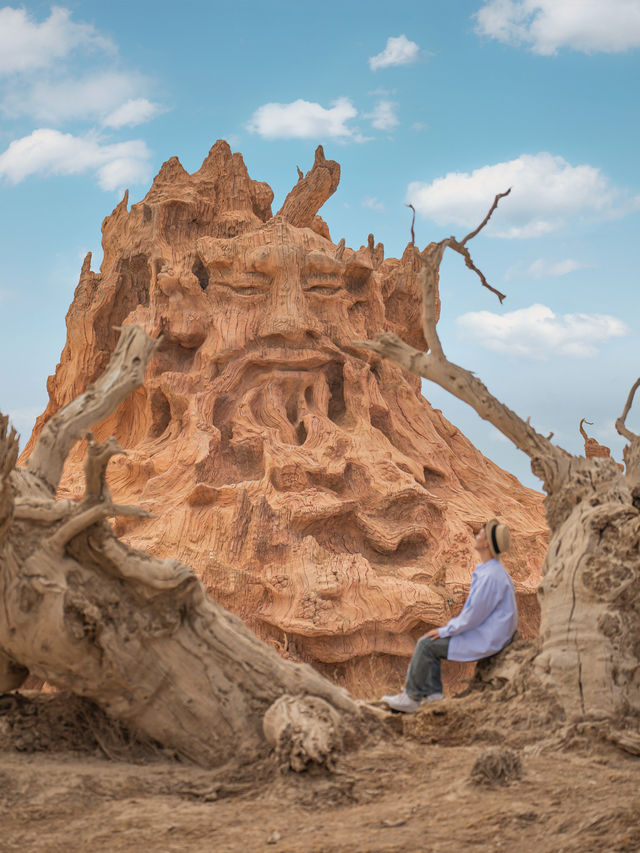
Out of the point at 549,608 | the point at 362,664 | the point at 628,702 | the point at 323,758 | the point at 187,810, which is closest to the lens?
the point at 187,810

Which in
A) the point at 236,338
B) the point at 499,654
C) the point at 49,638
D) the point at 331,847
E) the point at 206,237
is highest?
the point at 206,237

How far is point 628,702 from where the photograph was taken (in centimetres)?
454

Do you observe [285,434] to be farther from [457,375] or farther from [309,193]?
[457,375]

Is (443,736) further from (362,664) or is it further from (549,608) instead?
(362,664)

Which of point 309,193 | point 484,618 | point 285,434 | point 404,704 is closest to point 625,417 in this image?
point 484,618

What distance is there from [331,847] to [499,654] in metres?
2.16

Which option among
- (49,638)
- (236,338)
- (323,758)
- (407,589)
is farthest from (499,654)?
(236,338)

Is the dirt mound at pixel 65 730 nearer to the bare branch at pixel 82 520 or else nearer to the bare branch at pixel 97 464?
the bare branch at pixel 82 520

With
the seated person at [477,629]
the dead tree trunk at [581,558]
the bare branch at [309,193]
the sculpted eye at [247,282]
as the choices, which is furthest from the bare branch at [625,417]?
the bare branch at [309,193]

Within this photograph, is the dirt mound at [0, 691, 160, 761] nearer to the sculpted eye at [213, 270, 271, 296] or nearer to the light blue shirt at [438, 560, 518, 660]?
the light blue shirt at [438, 560, 518, 660]

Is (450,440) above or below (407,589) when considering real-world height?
above

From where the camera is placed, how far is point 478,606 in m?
4.89

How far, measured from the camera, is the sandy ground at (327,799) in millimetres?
3291

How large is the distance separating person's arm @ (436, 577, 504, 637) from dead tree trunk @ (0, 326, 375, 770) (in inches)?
27.3
